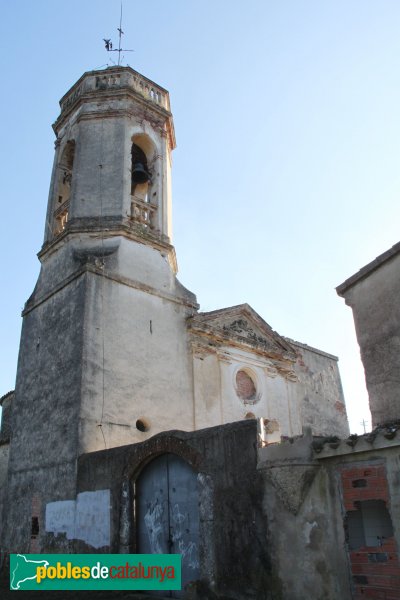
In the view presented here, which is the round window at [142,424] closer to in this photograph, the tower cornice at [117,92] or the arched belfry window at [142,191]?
the arched belfry window at [142,191]

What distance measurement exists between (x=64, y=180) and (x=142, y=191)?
2700 mm

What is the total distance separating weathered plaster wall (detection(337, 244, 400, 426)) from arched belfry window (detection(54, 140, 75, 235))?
1063 cm

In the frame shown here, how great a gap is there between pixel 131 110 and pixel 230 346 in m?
8.54

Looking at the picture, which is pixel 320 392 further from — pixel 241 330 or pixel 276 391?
pixel 241 330

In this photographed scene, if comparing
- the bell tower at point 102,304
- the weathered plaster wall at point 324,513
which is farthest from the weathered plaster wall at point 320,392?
the weathered plaster wall at point 324,513

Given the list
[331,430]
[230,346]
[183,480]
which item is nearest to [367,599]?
[183,480]

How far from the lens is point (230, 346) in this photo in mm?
16297

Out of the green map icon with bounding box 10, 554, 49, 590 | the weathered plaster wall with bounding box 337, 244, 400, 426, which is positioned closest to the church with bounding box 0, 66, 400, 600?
the green map icon with bounding box 10, 554, 49, 590

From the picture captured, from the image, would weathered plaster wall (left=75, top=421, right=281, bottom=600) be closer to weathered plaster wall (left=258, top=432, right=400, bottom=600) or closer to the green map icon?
weathered plaster wall (left=258, top=432, right=400, bottom=600)

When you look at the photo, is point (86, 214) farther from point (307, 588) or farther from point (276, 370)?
point (307, 588)

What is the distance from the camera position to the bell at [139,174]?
16.4 metres

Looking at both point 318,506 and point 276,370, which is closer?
point 318,506

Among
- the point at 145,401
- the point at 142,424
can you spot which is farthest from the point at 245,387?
the point at 142,424

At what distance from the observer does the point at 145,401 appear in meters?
12.8
